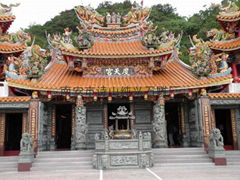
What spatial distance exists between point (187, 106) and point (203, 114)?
2.28m

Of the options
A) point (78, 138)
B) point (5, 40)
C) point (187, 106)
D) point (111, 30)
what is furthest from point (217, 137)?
point (5, 40)

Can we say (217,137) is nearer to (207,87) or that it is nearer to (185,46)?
(207,87)

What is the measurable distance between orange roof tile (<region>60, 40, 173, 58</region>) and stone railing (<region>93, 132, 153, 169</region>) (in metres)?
4.83

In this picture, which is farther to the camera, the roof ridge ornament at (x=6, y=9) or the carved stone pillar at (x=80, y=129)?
the roof ridge ornament at (x=6, y=9)

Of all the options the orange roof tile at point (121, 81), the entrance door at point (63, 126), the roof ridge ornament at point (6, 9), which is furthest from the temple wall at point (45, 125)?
the roof ridge ornament at point (6, 9)

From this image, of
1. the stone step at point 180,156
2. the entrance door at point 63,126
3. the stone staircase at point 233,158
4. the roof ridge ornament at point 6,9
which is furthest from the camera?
the roof ridge ornament at point 6,9

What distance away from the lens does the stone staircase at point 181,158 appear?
915cm

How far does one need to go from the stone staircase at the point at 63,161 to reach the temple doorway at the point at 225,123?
7994 mm

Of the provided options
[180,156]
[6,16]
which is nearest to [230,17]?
[180,156]

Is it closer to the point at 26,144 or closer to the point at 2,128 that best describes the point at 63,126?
the point at 2,128

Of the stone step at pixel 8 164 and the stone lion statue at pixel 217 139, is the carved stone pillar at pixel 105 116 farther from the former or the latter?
the stone lion statue at pixel 217 139

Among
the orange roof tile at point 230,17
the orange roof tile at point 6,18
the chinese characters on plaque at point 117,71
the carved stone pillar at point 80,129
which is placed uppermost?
the orange roof tile at point 6,18

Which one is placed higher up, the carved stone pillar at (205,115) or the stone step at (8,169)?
the carved stone pillar at (205,115)

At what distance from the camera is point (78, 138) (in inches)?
425
